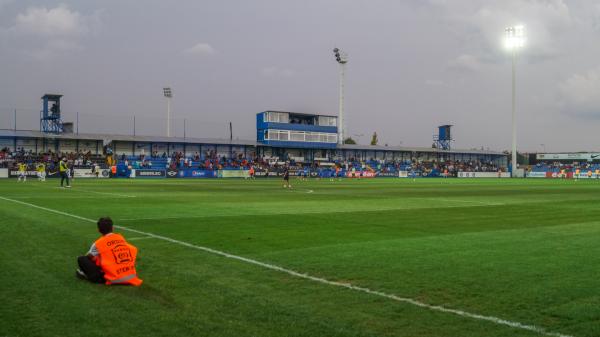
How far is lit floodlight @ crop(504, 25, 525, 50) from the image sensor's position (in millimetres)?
73625

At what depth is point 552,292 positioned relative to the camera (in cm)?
722

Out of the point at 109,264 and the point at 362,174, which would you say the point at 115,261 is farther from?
the point at 362,174

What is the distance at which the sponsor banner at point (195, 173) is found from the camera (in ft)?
232

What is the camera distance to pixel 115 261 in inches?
299

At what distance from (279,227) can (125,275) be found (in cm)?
720

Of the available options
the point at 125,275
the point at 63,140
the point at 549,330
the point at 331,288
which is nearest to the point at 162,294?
the point at 125,275

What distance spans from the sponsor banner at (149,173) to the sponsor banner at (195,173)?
8.07 ft

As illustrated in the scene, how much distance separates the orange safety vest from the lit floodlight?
7697 centimetres

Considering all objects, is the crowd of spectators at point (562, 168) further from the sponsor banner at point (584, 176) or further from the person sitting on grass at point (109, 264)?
the person sitting on grass at point (109, 264)

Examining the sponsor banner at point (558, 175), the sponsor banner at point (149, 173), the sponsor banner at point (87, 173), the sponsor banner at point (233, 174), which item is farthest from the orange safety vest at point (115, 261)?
the sponsor banner at point (558, 175)

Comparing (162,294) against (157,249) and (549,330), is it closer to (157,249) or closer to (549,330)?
(157,249)

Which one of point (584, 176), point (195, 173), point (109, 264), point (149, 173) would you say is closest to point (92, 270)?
point (109, 264)

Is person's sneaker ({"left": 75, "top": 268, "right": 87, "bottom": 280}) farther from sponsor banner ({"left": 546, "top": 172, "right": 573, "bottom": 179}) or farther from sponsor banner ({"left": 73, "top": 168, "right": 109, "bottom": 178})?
sponsor banner ({"left": 546, "top": 172, "right": 573, "bottom": 179})

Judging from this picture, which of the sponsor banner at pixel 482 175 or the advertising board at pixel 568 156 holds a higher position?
the advertising board at pixel 568 156
